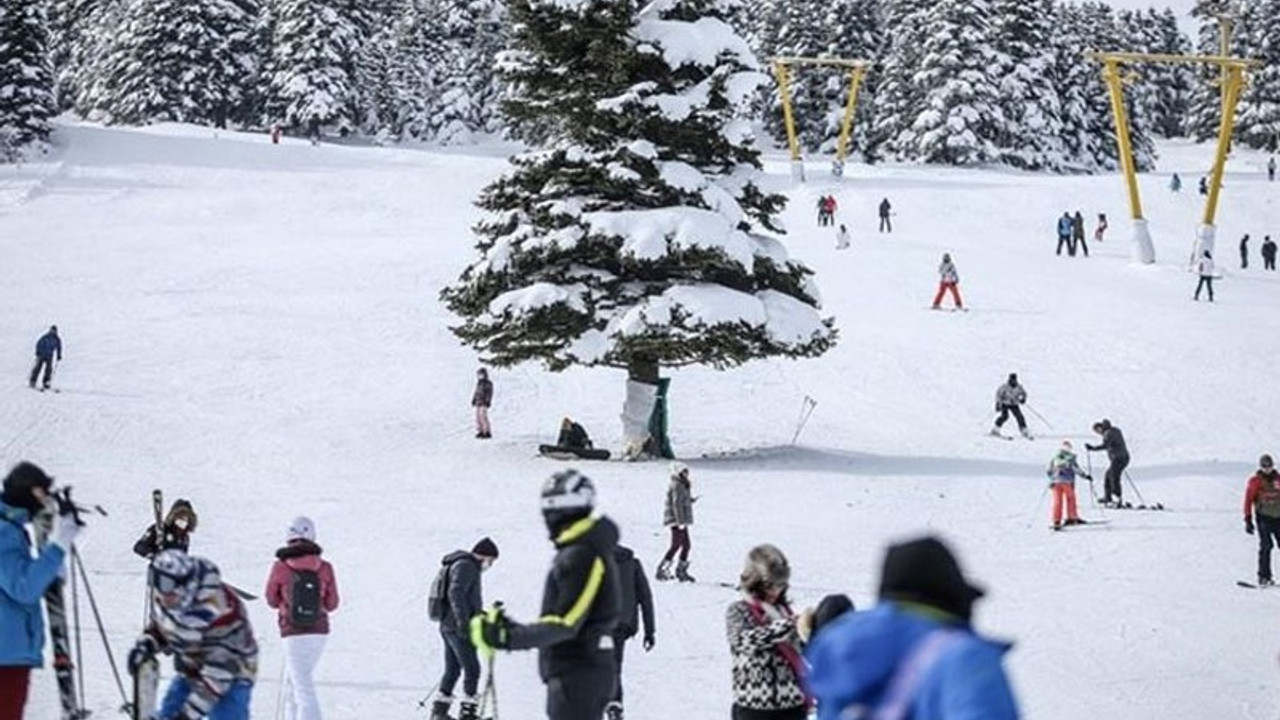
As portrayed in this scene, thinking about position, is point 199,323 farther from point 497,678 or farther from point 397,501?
point 497,678

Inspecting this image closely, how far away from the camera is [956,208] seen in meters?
57.6

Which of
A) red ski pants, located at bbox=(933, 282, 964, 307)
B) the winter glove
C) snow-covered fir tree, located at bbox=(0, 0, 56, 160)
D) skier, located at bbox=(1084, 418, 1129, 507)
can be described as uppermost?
snow-covered fir tree, located at bbox=(0, 0, 56, 160)

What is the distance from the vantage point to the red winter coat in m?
9.39

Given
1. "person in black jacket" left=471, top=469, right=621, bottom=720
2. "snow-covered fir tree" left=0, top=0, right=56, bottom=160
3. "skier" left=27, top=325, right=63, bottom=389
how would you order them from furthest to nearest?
"snow-covered fir tree" left=0, top=0, right=56, bottom=160 → "skier" left=27, top=325, right=63, bottom=389 → "person in black jacket" left=471, top=469, right=621, bottom=720

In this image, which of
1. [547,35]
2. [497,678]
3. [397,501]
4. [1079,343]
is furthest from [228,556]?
[1079,343]

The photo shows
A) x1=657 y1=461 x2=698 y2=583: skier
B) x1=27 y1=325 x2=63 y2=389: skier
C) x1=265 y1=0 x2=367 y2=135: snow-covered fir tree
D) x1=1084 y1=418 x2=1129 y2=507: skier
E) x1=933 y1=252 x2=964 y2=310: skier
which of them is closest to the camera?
x1=657 y1=461 x2=698 y2=583: skier

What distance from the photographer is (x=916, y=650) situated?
398cm

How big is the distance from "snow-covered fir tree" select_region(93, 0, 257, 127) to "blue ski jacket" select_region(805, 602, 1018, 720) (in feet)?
260

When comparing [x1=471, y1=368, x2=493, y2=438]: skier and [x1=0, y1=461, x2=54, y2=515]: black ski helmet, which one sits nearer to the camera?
[x1=0, y1=461, x2=54, y2=515]: black ski helmet

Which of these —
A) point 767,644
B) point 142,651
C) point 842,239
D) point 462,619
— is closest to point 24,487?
point 142,651

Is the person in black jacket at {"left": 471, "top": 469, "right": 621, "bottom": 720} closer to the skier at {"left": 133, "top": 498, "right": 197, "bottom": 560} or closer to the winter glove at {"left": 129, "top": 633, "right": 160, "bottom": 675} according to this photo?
the winter glove at {"left": 129, "top": 633, "right": 160, "bottom": 675}

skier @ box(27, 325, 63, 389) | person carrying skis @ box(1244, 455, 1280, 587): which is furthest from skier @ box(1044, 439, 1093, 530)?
skier @ box(27, 325, 63, 389)

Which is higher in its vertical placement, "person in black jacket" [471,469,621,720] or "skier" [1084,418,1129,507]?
"person in black jacket" [471,469,621,720]

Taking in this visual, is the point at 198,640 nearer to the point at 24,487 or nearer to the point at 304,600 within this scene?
the point at 24,487
